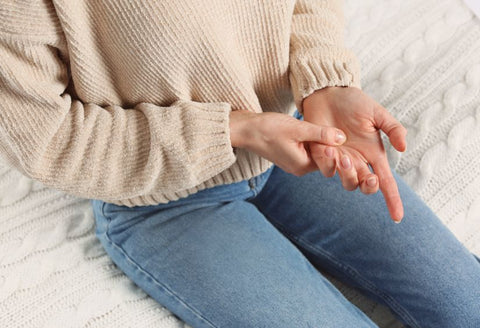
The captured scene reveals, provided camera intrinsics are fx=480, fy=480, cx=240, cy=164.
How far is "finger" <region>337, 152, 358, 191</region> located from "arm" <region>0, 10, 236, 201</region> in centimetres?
15

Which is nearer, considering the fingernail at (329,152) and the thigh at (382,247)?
the fingernail at (329,152)

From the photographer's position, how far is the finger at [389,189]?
2.07 ft

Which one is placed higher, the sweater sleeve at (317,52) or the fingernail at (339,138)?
the sweater sleeve at (317,52)

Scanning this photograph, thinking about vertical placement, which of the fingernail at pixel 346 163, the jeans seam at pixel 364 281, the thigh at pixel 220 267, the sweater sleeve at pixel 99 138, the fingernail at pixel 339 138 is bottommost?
the jeans seam at pixel 364 281

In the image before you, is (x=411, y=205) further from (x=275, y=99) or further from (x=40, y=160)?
(x=40, y=160)

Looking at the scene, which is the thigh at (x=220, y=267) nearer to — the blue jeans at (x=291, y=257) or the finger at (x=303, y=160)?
the blue jeans at (x=291, y=257)

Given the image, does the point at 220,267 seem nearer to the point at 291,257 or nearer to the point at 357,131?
the point at 291,257

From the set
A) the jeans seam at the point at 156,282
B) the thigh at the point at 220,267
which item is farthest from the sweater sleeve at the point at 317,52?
the jeans seam at the point at 156,282

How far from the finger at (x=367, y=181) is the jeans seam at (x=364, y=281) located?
0.76ft

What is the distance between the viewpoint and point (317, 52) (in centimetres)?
75

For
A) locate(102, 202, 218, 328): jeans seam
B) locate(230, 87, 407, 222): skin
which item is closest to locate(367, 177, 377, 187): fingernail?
locate(230, 87, 407, 222): skin

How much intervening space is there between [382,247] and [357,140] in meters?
0.19

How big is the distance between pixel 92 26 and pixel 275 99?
0.31 meters

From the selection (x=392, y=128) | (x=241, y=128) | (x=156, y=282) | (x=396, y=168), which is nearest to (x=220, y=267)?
(x=156, y=282)
